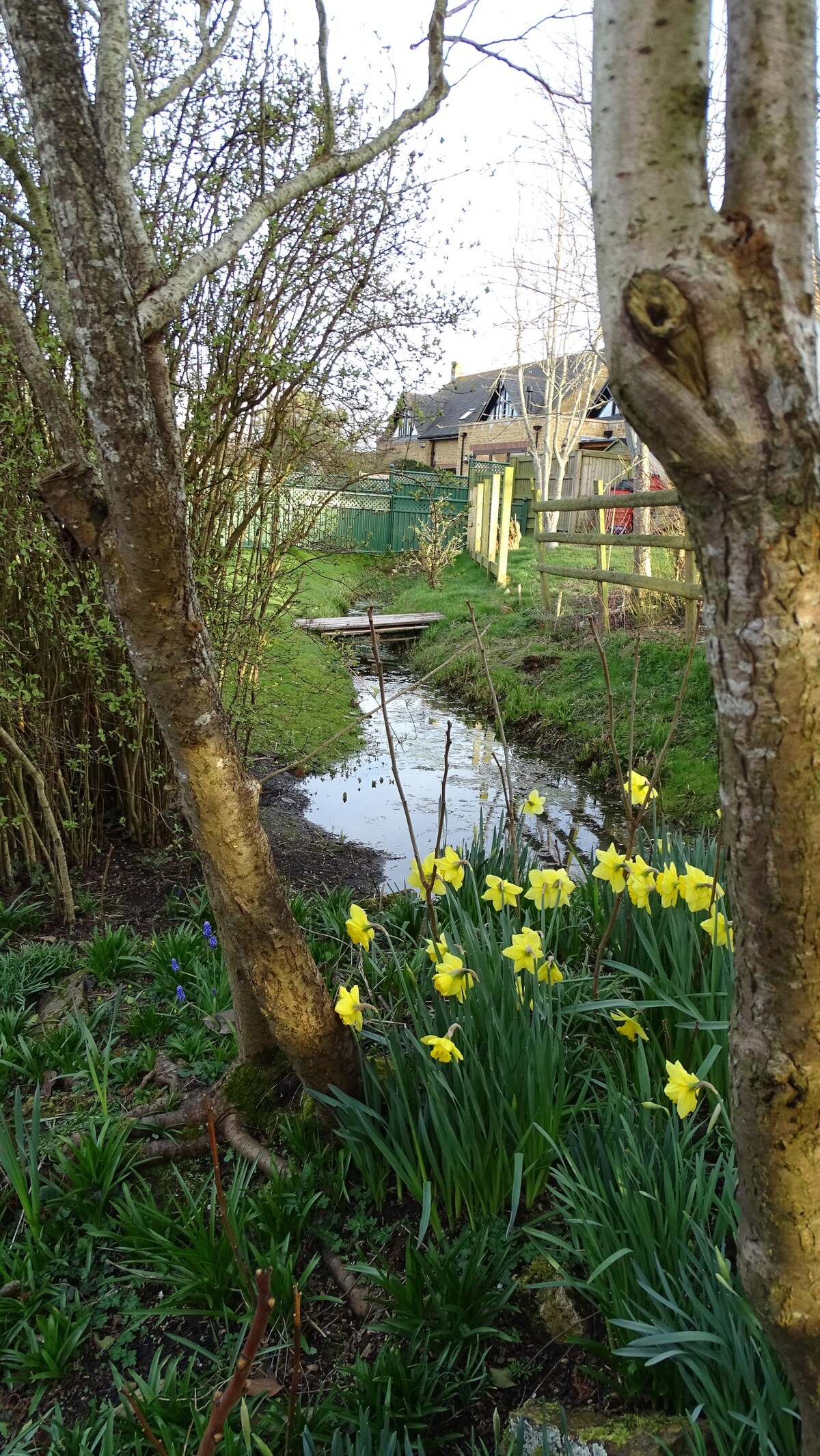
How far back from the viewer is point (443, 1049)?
186cm

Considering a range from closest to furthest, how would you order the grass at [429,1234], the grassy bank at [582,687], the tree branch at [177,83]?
the grass at [429,1234] < the tree branch at [177,83] < the grassy bank at [582,687]

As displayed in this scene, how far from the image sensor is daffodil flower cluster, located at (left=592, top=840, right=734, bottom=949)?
2086mm

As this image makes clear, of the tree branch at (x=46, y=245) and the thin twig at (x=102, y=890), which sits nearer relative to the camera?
the tree branch at (x=46, y=245)

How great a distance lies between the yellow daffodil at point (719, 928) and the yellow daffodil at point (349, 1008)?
32.5 inches

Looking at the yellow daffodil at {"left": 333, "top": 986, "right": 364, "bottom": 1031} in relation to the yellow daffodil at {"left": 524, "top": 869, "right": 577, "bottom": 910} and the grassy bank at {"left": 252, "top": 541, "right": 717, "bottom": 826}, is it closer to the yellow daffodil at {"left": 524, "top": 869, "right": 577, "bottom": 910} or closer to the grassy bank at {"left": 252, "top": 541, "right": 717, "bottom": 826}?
the yellow daffodil at {"left": 524, "top": 869, "right": 577, "bottom": 910}

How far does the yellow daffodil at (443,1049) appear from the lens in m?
1.85

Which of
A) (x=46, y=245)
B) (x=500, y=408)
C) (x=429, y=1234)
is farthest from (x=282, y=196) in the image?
(x=500, y=408)

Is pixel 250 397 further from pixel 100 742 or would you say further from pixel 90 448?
pixel 100 742

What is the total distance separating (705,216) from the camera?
0.79m

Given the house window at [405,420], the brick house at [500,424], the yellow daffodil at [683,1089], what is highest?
the brick house at [500,424]

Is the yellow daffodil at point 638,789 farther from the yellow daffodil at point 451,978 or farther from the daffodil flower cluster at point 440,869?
the yellow daffodil at point 451,978

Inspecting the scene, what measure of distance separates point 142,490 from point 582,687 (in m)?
7.54

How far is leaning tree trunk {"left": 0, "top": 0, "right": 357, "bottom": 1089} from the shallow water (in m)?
2.65

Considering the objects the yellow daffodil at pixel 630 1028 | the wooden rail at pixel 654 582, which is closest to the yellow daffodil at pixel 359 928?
the yellow daffodil at pixel 630 1028
